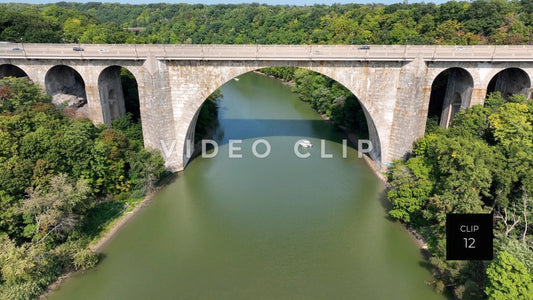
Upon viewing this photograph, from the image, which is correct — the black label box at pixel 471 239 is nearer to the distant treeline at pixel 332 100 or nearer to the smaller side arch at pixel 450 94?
the smaller side arch at pixel 450 94

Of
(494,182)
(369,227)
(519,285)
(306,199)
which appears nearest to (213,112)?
(306,199)

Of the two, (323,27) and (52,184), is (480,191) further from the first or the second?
(323,27)

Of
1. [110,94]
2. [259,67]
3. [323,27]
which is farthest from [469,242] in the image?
[323,27]

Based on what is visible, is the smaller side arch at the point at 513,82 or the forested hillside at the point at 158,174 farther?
the smaller side arch at the point at 513,82

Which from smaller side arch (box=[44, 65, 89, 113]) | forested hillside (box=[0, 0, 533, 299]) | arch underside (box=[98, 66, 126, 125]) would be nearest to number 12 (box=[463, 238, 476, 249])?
forested hillside (box=[0, 0, 533, 299])

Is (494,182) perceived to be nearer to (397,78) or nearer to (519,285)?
(519,285)

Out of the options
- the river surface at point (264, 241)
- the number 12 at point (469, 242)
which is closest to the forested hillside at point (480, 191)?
the number 12 at point (469, 242)

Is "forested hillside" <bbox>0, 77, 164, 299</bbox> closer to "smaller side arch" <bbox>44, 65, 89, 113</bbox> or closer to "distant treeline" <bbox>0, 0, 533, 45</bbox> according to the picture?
"smaller side arch" <bbox>44, 65, 89, 113</bbox>
